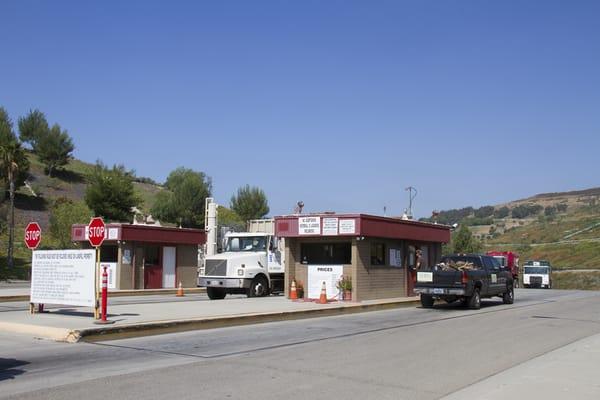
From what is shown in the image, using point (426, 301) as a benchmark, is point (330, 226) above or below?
above

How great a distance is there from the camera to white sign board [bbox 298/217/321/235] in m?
24.4

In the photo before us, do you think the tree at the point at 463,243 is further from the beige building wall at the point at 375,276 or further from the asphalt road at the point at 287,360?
the asphalt road at the point at 287,360

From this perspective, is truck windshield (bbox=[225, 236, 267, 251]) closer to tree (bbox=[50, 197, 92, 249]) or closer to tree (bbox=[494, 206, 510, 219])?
tree (bbox=[50, 197, 92, 249])

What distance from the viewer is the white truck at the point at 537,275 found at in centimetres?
4953

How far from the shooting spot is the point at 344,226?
77.9 feet

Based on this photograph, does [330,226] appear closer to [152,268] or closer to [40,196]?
[152,268]

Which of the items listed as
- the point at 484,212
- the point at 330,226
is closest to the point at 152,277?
the point at 330,226

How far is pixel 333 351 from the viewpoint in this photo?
1259 cm

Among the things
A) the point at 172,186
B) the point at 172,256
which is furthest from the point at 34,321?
the point at 172,186

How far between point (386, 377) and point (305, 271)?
1560 centimetres

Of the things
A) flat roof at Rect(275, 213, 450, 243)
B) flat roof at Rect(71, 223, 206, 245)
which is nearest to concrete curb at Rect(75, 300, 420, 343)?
flat roof at Rect(275, 213, 450, 243)

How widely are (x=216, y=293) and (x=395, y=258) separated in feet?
24.2

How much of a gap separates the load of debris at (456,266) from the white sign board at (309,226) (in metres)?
4.62

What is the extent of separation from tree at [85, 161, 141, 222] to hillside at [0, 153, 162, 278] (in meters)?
4.93
